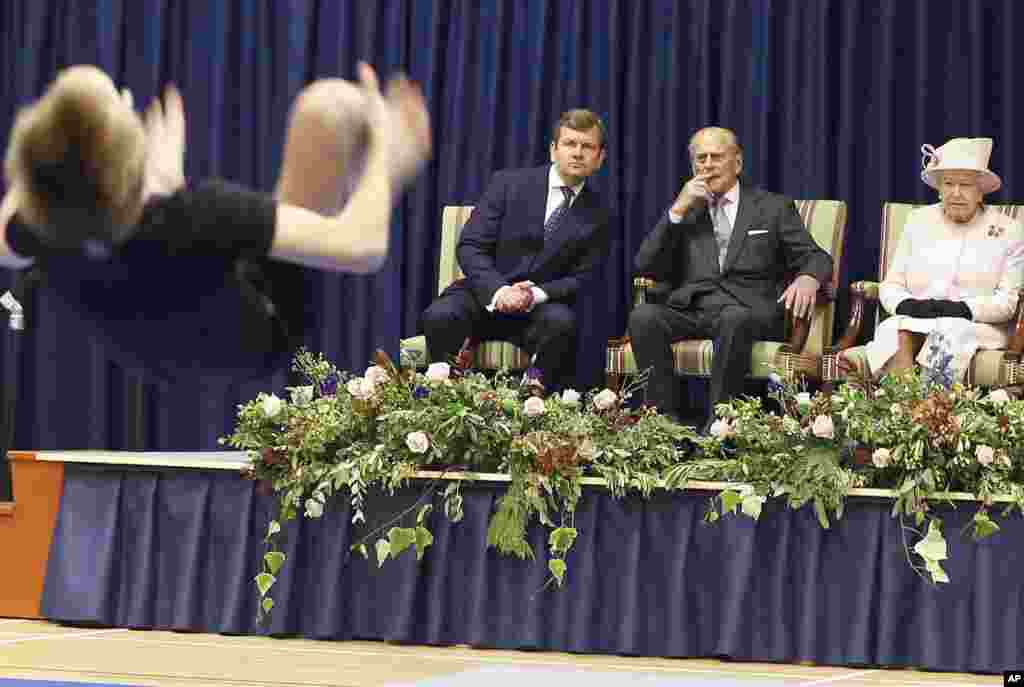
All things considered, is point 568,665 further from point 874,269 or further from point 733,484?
point 874,269

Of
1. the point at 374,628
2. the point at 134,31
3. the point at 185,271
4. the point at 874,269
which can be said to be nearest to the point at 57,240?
the point at 185,271

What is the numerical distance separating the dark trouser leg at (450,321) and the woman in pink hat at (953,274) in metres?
1.20

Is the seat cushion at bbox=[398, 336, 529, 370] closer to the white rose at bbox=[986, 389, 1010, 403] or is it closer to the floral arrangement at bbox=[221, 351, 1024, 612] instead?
the floral arrangement at bbox=[221, 351, 1024, 612]

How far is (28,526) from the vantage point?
18.3 feet

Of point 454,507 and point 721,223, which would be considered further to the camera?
point 721,223

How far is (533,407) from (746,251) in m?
1.38

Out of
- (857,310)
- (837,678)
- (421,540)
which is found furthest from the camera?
(857,310)

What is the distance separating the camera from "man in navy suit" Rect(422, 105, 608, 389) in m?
3.23

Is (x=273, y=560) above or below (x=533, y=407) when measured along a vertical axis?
below

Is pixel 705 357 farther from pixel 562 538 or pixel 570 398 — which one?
pixel 562 538

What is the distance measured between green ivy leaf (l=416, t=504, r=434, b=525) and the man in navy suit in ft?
1.97

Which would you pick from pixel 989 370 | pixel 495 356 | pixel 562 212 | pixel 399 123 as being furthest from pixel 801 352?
pixel 399 123

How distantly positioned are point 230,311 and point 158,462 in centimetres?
421

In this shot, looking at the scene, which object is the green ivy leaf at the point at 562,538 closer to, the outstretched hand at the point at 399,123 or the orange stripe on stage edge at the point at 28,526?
the orange stripe on stage edge at the point at 28,526
